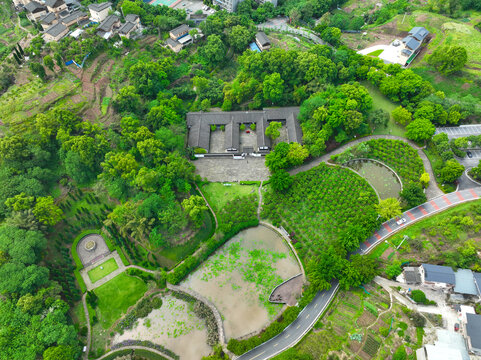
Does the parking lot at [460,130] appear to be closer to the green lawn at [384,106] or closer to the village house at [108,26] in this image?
the green lawn at [384,106]

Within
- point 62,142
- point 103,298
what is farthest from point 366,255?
point 62,142

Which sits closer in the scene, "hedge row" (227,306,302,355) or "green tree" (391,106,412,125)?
"hedge row" (227,306,302,355)

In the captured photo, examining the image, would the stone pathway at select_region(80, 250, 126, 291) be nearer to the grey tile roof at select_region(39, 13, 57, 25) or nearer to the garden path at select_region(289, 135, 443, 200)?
the garden path at select_region(289, 135, 443, 200)

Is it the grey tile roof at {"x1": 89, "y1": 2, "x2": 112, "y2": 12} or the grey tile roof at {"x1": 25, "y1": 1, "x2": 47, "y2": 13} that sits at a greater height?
the grey tile roof at {"x1": 25, "y1": 1, "x2": 47, "y2": 13}

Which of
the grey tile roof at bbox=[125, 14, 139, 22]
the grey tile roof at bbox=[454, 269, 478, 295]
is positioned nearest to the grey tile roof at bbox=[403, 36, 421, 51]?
the grey tile roof at bbox=[454, 269, 478, 295]

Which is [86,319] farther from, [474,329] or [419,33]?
[419,33]

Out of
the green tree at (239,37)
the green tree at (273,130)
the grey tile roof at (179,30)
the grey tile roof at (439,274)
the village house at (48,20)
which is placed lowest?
the grey tile roof at (439,274)

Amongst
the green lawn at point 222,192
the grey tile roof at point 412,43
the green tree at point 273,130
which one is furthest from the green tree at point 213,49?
the grey tile roof at point 412,43
